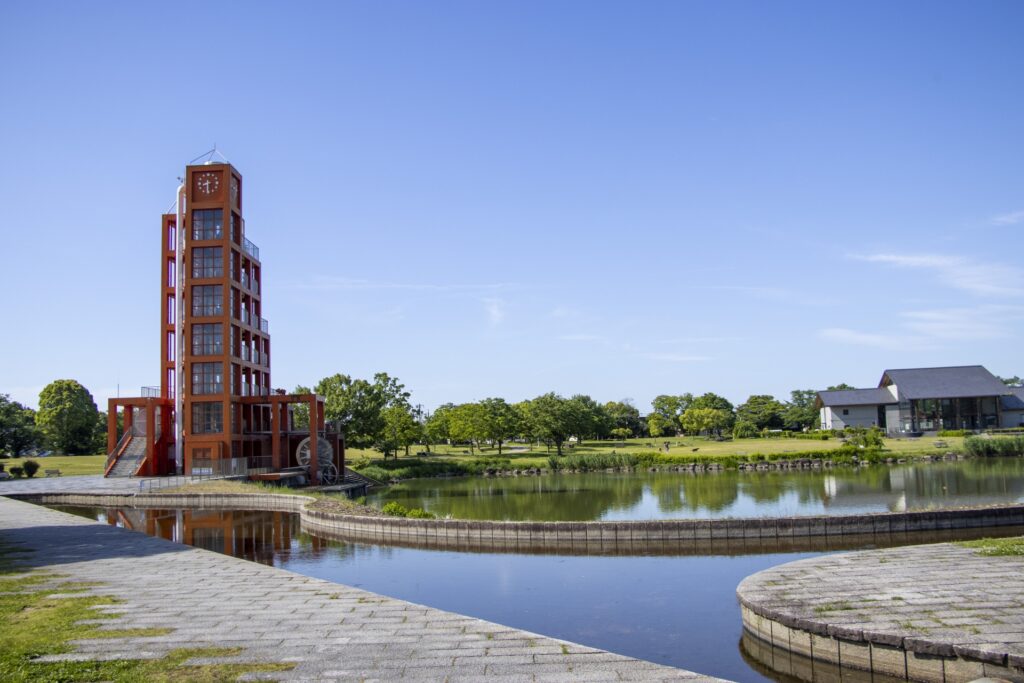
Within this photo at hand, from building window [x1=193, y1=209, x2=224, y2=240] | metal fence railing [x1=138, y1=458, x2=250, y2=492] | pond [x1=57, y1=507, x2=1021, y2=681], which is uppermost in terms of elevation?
building window [x1=193, y1=209, x2=224, y2=240]

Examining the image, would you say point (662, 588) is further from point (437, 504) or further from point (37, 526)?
point (437, 504)

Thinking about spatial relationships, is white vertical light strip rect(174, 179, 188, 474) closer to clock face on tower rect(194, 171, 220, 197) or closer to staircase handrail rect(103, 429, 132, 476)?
clock face on tower rect(194, 171, 220, 197)

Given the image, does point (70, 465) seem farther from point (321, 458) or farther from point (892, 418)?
point (892, 418)

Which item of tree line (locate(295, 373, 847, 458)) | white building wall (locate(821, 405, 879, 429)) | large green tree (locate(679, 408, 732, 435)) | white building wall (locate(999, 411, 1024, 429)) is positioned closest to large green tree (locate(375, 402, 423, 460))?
tree line (locate(295, 373, 847, 458))

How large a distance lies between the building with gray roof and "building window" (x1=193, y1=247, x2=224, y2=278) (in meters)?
70.8

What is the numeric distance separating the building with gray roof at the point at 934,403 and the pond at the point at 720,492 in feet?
107

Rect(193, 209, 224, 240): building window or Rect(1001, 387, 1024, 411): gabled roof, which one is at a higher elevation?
Rect(193, 209, 224, 240): building window

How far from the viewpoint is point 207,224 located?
5047 cm

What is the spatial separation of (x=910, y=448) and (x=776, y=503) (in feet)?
129

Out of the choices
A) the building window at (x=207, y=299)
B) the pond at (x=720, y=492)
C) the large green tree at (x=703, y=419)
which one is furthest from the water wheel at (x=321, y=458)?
the large green tree at (x=703, y=419)

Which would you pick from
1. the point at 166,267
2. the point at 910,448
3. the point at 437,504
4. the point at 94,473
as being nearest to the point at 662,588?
the point at 437,504

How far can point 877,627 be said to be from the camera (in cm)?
1040

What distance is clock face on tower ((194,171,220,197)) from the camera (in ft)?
166

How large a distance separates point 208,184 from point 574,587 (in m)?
42.4
